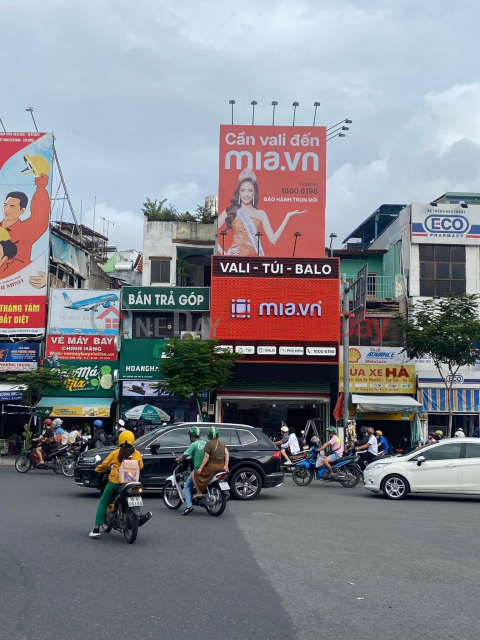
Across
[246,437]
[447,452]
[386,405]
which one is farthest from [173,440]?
[386,405]

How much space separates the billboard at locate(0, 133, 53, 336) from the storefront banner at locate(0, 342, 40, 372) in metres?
0.60

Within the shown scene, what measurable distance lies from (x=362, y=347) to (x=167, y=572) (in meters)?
26.5

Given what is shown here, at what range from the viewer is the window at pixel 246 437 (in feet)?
53.7

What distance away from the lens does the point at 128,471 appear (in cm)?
1006

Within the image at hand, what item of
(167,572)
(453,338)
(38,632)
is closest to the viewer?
(38,632)

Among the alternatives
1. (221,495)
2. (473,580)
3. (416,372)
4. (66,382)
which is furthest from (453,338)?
(473,580)

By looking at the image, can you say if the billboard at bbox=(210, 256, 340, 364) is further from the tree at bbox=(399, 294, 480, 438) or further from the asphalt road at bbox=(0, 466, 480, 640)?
the asphalt road at bbox=(0, 466, 480, 640)

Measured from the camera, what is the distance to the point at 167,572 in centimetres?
795

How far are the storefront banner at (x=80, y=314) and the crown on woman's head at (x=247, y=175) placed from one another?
982cm

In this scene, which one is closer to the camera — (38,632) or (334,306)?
(38,632)

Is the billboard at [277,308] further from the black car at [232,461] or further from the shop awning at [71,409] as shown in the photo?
the black car at [232,461]

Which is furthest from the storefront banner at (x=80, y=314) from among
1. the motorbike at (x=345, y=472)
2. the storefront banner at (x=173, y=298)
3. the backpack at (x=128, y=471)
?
the backpack at (x=128, y=471)

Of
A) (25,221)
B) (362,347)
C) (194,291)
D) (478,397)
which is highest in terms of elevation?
(25,221)

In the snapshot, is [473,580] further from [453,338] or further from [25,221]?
[25,221]
